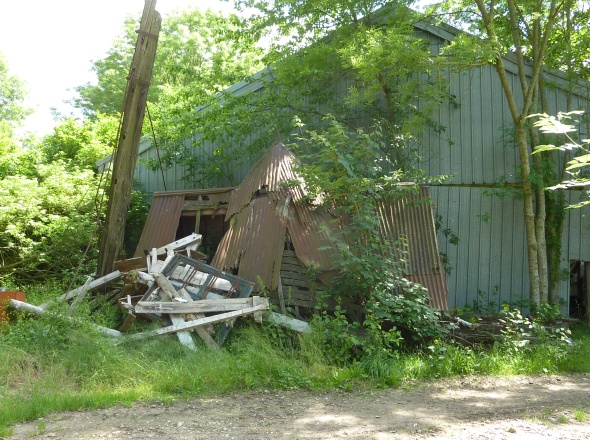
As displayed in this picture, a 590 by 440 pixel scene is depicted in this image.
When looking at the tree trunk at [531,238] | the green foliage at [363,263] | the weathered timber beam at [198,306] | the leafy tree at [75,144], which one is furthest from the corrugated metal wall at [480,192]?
the leafy tree at [75,144]

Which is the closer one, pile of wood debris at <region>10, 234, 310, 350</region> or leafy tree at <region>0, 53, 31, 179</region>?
pile of wood debris at <region>10, 234, 310, 350</region>

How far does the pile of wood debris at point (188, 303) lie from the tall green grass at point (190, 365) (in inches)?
7.8

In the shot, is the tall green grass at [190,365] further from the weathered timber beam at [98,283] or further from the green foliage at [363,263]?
the weathered timber beam at [98,283]

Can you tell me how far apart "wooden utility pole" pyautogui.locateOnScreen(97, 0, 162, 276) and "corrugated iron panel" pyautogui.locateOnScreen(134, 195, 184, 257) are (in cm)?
101

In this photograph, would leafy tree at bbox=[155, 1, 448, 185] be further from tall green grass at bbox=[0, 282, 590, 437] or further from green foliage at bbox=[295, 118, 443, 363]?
tall green grass at bbox=[0, 282, 590, 437]

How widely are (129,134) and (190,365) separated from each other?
16.6 ft

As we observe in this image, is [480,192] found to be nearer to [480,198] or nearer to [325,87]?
[480,198]

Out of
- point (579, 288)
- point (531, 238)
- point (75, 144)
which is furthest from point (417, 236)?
point (75, 144)

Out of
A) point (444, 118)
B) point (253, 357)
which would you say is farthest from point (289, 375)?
point (444, 118)

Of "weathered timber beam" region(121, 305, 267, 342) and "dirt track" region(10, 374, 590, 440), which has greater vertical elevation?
"weathered timber beam" region(121, 305, 267, 342)

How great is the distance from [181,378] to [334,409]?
1.84 m

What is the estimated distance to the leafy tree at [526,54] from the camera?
1060cm

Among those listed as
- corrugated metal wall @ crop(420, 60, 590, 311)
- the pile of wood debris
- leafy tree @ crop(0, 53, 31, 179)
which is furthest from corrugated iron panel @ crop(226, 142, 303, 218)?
leafy tree @ crop(0, 53, 31, 179)

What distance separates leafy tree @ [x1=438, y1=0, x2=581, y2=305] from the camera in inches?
417
